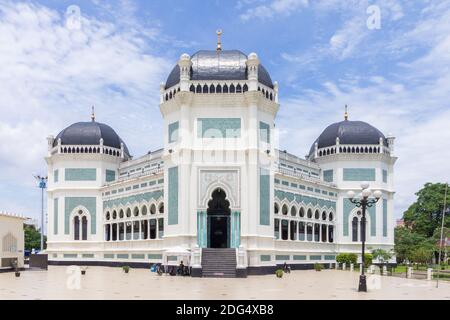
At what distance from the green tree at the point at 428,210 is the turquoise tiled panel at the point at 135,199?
3552cm

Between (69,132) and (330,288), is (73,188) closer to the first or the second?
(69,132)

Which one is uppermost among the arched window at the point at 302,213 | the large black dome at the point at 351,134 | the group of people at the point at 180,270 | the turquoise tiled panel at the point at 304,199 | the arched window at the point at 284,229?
the large black dome at the point at 351,134

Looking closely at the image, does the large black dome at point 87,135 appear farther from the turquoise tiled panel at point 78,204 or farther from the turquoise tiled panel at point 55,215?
the turquoise tiled panel at point 55,215

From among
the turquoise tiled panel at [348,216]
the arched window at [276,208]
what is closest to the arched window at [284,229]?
the arched window at [276,208]

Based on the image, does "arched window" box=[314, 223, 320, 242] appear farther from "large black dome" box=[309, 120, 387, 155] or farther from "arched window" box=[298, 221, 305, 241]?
"large black dome" box=[309, 120, 387, 155]

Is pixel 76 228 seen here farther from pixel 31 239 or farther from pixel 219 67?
pixel 31 239

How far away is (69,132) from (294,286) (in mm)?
35230

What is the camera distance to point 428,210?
66.2 meters

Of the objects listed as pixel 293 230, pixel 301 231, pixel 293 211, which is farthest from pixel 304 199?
pixel 293 230

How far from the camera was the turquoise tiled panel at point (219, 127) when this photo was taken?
39938mm

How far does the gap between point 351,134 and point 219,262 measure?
947 inches

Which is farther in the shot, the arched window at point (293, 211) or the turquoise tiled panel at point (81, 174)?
the turquoise tiled panel at point (81, 174)

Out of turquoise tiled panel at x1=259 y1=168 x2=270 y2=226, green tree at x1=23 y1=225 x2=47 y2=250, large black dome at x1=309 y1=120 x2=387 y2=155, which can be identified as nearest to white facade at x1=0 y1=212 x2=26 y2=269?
turquoise tiled panel at x1=259 y1=168 x2=270 y2=226

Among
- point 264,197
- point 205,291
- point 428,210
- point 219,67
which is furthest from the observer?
point 428,210
